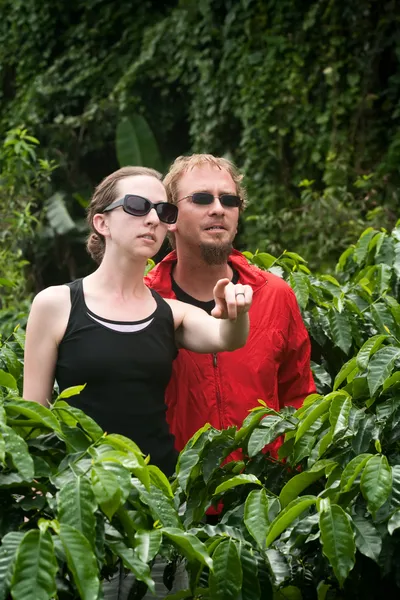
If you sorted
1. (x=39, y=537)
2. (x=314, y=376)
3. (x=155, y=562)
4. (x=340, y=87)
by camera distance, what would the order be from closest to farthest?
(x=39, y=537) → (x=155, y=562) → (x=314, y=376) → (x=340, y=87)

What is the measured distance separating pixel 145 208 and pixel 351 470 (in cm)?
107

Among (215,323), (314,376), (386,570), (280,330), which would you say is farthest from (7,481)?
(314,376)

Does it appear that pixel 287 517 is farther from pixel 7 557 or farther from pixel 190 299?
pixel 190 299

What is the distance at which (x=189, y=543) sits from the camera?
2.02 metres

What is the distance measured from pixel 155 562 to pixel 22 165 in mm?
7966

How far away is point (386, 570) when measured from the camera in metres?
2.24

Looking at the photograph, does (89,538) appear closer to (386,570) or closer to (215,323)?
(386,570)

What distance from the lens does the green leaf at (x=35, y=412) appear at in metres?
2.05

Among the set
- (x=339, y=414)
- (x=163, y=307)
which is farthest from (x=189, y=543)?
(x=163, y=307)

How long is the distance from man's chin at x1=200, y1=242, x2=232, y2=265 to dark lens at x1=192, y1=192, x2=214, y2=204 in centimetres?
14

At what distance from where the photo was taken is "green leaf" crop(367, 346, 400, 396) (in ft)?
7.88

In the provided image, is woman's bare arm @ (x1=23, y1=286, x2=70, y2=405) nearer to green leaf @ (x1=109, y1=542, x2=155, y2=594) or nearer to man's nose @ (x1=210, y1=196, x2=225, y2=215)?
man's nose @ (x1=210, y1=196, x2=225, y2=215)

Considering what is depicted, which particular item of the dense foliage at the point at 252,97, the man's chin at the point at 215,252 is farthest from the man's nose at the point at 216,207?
the dense foliage at the point at 252,97

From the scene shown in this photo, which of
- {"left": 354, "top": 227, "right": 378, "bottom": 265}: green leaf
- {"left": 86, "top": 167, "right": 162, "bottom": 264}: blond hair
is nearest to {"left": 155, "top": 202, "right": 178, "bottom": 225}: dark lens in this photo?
{"left": 86, "top": 167, "right": 162, "bottom": 264}: blond hair
